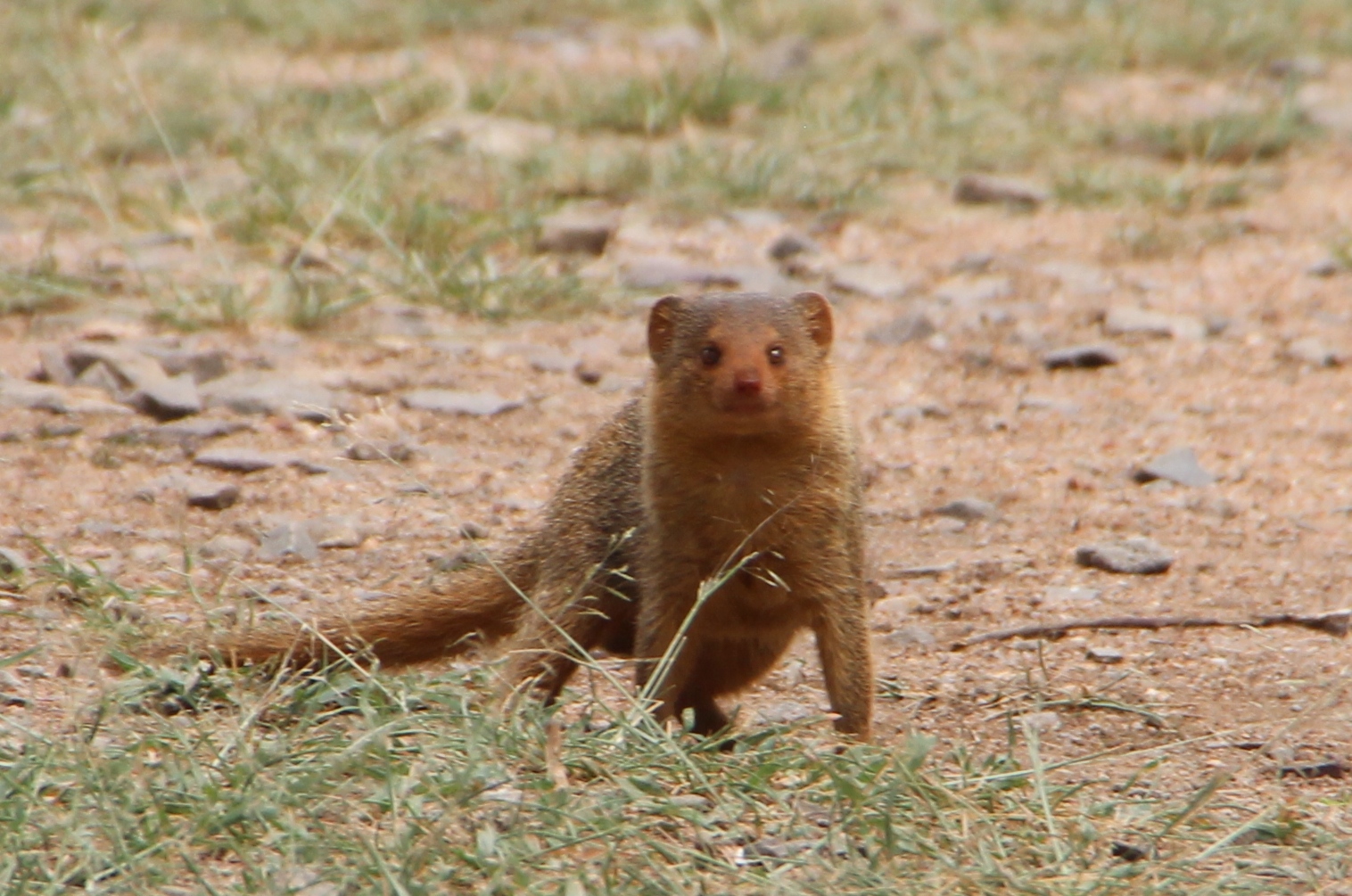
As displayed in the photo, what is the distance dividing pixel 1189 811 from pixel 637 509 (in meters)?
1.22

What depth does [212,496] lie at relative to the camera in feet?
13.5

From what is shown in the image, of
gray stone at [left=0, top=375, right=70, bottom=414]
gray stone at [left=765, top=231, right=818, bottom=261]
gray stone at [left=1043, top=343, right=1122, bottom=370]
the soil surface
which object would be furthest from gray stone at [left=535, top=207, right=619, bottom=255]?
gray stone at [left=0, top=375, right=70, bottom=414]

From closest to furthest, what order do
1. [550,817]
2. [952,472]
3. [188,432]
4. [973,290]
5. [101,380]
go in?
[550,817], [188,432], [952,472], [101,380], [973,290]

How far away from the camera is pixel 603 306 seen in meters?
5.52

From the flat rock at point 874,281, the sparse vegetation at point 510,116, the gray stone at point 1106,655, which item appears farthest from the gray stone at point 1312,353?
the gray stone at point 1106,655

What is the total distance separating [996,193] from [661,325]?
11.4 feet

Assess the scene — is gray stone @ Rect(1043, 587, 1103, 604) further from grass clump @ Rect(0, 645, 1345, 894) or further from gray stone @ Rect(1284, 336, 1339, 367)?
gray stone @ Rect(1284, 336, 1339, 367)

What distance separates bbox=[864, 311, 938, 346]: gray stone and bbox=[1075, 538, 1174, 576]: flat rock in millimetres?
1459

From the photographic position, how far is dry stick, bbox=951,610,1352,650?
3.64 m

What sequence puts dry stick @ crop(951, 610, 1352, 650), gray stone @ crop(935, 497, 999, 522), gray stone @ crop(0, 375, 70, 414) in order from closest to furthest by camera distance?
1. dry stick @ crop(951, 610, 1352, 650)
2. gray stone @ crop(935, 497, 999, 522)
3. gray stone @ crop(0, 375, 70, 414)

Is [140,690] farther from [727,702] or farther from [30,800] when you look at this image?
[727,702]

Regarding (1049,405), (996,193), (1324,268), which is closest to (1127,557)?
(1049,405)

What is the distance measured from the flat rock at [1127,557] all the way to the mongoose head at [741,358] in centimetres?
97

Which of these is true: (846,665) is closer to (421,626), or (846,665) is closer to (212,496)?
(421,626)
